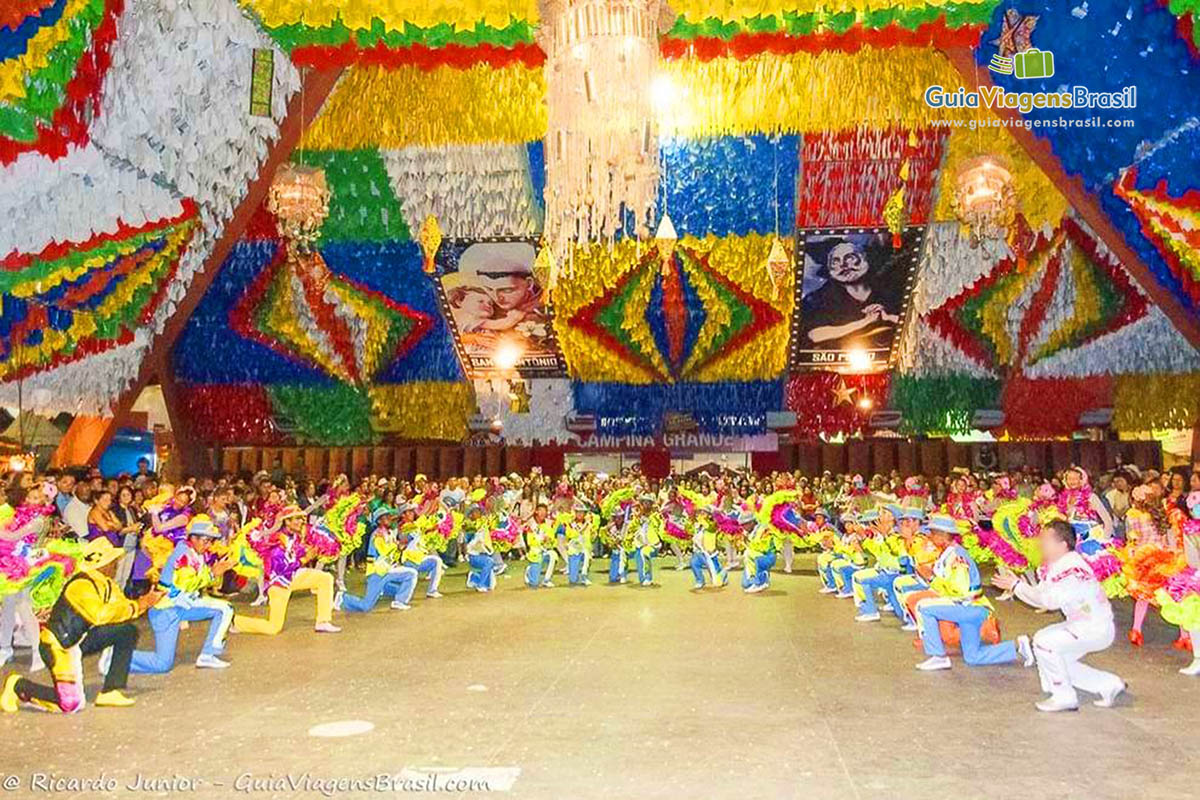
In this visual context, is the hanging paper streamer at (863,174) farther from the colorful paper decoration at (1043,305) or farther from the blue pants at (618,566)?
the blue pants at (618,566)

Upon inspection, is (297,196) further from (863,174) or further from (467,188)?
(863,174)

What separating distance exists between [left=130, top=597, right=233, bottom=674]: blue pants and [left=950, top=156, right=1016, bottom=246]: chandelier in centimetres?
758

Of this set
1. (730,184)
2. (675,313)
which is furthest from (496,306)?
(730,184)

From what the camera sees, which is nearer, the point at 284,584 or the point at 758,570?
the point at 284,584

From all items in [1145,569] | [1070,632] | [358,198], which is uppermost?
[358,198]

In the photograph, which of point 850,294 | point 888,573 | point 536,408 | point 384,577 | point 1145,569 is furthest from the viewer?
point 536,408

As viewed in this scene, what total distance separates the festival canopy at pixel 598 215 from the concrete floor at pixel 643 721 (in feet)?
10.5

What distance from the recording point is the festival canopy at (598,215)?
7758mm

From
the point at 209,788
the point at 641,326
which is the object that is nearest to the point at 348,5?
the point at 209,788

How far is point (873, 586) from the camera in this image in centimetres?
870

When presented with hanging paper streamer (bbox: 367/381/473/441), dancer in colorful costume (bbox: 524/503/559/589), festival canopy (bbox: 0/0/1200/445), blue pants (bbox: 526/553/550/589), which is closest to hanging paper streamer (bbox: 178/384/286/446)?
festival canopy (bbox: 0/0/1200/445)

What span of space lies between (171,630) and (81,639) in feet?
3.65

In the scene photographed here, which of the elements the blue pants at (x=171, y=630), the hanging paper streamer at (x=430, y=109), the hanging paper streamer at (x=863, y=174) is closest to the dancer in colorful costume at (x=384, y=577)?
the blue pants at (x=171, y=630)

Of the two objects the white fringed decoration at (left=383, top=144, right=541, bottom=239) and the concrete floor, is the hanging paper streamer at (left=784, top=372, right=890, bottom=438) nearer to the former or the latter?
the white fringed decoration at (left=383, top=144, right=541, bottom=239)
